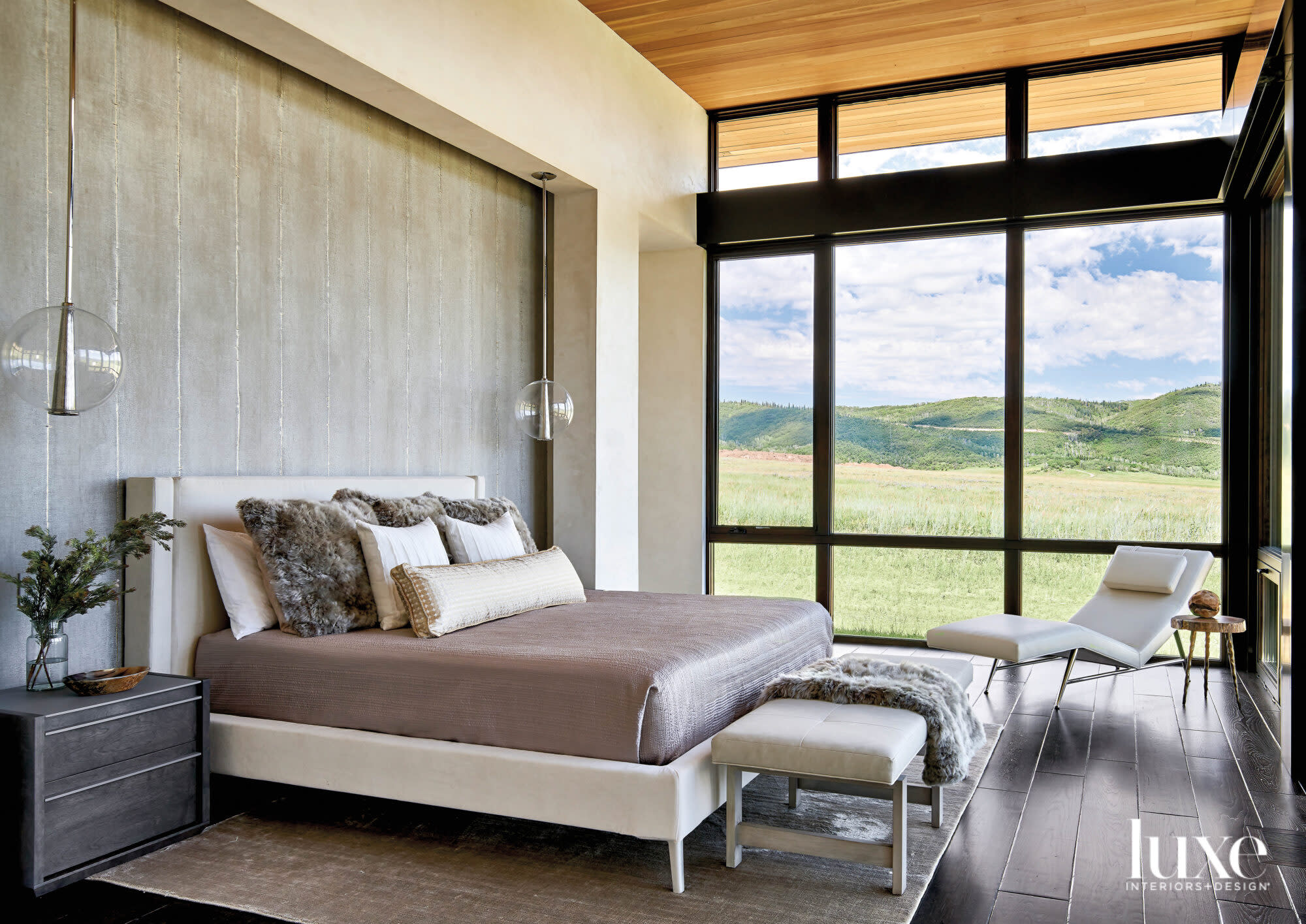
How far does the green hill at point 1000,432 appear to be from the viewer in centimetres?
585

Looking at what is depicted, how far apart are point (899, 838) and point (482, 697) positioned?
124cm

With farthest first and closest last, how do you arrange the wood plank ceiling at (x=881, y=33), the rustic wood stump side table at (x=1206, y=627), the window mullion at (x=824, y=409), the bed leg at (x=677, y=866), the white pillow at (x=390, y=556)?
1. the window mullion at (x=824, y=409)
2. the wood plank ceiling at (x=881, y=33)
3. the rustic wood stump side table at (x=1206, y=627)
4. the white pillow at (x=390, y=556)
5. the bed leg at (x=677, y=866)

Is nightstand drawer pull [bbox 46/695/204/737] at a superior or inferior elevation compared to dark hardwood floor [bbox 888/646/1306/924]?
superior

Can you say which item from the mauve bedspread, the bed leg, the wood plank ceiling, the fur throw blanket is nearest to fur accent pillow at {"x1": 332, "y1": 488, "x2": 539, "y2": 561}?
the mauve bedspread

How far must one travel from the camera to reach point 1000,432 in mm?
6258

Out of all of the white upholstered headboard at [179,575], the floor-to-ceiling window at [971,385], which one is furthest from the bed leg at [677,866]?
the floor-to-ceiling window at [971,385]

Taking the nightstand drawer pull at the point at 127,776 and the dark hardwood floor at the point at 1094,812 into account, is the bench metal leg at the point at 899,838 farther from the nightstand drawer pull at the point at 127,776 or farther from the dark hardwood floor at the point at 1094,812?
the nightstand drawer pull at the point at 127,776

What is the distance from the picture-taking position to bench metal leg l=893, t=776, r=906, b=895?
8.66 feet

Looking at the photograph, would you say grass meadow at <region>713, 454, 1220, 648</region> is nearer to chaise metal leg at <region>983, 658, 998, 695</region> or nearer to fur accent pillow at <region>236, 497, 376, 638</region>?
chaise metal leg at <region>983, 658, 998, 695</region>

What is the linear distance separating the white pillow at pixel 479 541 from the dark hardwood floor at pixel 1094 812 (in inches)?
44.7

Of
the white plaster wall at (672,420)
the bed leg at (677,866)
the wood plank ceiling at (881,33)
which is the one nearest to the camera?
the bed leg at (677,866)

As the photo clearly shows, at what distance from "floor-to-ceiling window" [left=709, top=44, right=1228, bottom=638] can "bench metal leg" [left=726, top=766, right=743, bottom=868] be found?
385 centimetres

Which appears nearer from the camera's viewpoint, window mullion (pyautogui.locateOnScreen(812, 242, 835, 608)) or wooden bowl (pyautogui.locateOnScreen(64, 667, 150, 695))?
wooden bowl (pyautogui.locateOnScreen(64, 667, 150, 695))

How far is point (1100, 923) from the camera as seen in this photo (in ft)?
8.11
